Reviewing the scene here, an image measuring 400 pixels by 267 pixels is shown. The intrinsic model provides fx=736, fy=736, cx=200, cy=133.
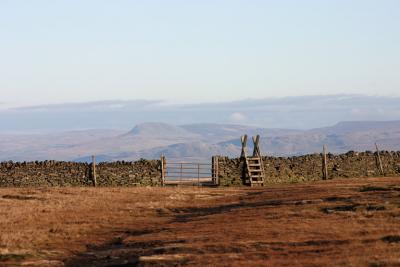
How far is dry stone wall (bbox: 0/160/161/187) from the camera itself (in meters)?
48.9

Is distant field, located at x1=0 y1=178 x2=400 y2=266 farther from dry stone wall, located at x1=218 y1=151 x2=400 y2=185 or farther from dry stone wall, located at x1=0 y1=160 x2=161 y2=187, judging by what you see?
dry stone wall, located at x1=218 y1=151 x2=400 y2=185

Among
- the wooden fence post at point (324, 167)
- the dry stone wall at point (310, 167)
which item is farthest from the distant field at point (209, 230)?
the wooden fence post at point (324, 167)

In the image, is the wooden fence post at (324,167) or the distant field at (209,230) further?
the wooden fence post at (324,167)

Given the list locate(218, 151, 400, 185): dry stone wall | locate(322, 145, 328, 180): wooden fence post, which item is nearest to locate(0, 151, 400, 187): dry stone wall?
locate(218, 151, 400, 185): dry stone wall

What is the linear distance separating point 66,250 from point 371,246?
9.61 metres

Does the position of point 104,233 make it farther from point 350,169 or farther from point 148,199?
point 350,169

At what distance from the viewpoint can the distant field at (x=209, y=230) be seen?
18.8 metres

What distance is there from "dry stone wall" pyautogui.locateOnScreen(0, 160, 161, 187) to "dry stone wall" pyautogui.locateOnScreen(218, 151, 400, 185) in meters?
5.07

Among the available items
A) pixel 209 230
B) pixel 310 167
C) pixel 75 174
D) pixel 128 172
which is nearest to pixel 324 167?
pixel 310 167

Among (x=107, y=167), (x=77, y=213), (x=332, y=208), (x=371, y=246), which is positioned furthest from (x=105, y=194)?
(x=371, y=246)

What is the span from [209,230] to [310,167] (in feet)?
104

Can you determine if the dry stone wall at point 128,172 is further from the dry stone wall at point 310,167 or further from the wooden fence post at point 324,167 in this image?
the wooden fence post at point 324,167

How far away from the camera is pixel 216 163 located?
50.0 m

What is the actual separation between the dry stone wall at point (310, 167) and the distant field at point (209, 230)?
13.8 meters
